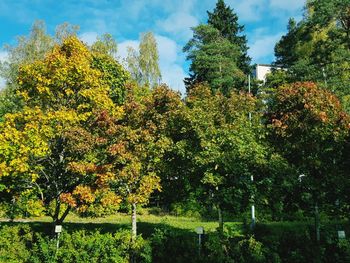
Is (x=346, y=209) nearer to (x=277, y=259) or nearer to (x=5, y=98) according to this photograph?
(x=277, y=259)

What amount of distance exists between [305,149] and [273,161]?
1.28 m

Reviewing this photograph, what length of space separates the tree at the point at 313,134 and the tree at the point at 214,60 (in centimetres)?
2171

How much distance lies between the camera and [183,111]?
14695 millimetres

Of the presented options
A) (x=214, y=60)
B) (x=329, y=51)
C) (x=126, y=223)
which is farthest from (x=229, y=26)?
(x=126, y=223)

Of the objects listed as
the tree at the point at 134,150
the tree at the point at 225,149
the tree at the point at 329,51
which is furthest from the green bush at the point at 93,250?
the tree at the point at 329,51

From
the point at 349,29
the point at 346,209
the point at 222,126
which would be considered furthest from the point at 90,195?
the point at 349,29

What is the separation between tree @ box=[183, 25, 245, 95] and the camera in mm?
37125

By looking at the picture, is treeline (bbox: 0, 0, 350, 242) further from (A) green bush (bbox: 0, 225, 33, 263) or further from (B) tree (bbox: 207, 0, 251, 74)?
(B) tree (bbox: 207, 0, 251, 74)

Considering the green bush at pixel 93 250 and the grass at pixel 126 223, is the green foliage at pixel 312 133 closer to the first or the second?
the grass at pixel 126 223

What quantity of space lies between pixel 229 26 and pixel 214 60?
1034 cm

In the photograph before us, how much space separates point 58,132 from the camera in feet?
46.9

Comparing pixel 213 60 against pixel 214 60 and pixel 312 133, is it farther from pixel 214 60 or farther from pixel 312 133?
pixel 312 133

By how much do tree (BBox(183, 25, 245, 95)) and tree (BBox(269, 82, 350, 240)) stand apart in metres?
21.7

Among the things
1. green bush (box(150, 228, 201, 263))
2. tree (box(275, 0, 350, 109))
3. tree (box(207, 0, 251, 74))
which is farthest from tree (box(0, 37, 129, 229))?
tree (box(207, 0, 251, 74))
